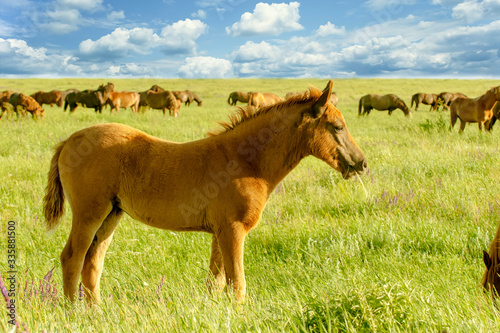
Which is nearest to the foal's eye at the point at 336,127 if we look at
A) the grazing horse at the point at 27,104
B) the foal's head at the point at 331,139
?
the foal's head at the point at 331,139

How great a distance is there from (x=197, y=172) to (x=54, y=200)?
1.35 metres

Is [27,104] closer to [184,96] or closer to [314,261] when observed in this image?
[184,96]

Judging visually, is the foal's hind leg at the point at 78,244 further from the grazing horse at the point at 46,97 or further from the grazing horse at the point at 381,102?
the grazing horse at the point at 46,97

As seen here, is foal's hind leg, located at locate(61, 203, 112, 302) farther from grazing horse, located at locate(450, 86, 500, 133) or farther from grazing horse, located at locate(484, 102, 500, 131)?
grazing horse, located at locate(484, 102, 500, 131)

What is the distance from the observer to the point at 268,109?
10.4ft

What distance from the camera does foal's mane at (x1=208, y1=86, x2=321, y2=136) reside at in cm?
310

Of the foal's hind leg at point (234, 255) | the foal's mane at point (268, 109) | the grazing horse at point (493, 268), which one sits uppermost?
the foal's mane at point (268, 109)

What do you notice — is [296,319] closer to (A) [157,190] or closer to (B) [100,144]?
(A) [157,190]

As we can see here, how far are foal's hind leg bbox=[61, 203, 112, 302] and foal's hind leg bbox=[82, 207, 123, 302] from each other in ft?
0.67

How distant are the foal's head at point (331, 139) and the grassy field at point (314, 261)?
2.76 feet

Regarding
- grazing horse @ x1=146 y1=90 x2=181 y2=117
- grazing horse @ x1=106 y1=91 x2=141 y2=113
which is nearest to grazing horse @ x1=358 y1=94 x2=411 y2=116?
grazing horse @ x1=146 y1=90 x2=181 y2=117

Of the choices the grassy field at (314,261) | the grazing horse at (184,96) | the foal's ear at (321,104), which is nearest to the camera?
the grassy field at (314,261)

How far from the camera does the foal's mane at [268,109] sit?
310 cm

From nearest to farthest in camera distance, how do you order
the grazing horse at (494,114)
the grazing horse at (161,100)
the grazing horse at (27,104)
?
the grazing horse at (494,114) < the grazing horse at (27,104) < the grazing horse at (161,100)
